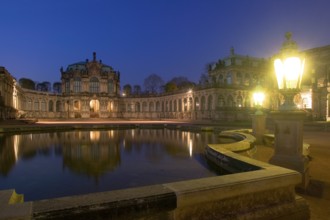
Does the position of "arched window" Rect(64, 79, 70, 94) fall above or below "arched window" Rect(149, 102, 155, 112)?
above

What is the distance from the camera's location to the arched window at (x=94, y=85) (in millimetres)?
71312

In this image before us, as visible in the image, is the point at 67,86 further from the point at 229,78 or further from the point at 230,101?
the point at 230,101

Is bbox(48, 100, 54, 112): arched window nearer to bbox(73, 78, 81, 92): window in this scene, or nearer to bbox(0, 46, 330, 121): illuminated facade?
bbox(0, 46, 330, 121): illuminated facade

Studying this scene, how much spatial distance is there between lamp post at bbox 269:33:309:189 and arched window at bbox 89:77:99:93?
69614 millimetres

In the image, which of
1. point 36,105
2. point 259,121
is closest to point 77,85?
point 36,105

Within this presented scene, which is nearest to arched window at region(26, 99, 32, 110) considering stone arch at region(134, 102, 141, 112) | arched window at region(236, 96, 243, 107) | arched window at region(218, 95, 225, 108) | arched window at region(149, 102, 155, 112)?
stone arch at region(134, 102, 141, 112)

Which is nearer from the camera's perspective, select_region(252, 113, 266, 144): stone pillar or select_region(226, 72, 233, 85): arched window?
select_region(252, 113, 266, 144): stone pillar

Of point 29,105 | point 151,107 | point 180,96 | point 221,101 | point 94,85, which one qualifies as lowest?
point 151,107

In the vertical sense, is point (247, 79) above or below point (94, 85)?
above

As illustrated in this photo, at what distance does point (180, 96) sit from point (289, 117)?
55655mm

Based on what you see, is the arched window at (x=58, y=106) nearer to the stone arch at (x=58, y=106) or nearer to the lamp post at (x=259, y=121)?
the stone arch at (x=58, y=106)

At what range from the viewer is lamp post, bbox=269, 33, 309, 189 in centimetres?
616

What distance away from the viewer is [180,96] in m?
61.8

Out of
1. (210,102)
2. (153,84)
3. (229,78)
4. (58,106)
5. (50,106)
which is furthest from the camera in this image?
(153,84)
